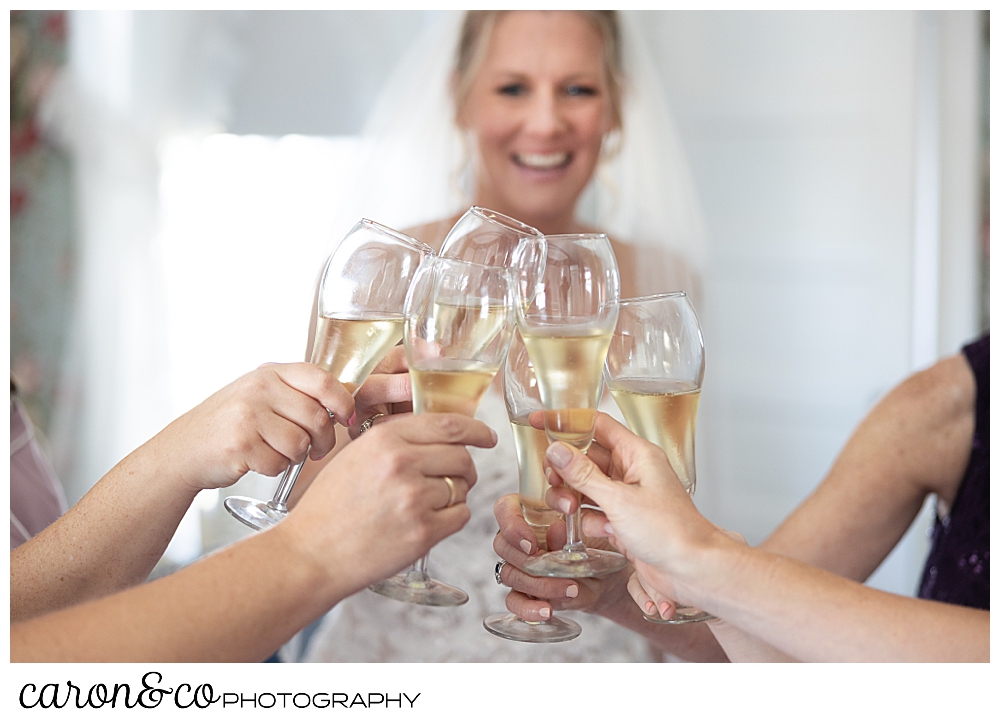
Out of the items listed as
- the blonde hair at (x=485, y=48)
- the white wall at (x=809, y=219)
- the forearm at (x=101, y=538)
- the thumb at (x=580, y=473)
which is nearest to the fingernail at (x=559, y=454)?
the thumb at (x=580, y=473)

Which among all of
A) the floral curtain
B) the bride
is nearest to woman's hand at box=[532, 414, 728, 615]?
the bride

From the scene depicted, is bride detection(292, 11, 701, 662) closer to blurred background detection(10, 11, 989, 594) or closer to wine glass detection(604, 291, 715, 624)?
blurred background detection(10, 11, 989, 594)

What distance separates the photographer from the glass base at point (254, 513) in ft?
2.97

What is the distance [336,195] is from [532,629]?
7.18 ft

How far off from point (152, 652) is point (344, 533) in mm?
184

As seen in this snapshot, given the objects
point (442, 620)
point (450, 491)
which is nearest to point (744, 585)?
point (450, 491)

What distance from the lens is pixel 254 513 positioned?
3.05ft

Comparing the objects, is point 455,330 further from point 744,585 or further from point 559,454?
point 744,585

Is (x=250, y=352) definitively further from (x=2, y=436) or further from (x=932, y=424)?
(x=932, y=424)

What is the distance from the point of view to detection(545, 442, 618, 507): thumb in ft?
2.54

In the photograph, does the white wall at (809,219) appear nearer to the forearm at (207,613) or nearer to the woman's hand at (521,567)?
the woman's hand at (521,567)

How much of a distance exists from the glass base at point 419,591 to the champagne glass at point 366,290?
0.15 m

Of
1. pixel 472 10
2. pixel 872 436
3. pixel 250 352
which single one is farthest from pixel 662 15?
pixel 872 436

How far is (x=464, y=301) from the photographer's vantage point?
0.75 meters
